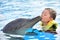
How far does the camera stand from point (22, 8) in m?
4.04

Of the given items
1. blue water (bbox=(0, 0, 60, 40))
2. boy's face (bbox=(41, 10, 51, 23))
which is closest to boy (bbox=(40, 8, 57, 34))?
boy's face (bbox=(41, 10, 51, 23))

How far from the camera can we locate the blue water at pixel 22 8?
3.60 metres

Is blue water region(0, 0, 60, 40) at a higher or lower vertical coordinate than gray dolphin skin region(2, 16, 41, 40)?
higher

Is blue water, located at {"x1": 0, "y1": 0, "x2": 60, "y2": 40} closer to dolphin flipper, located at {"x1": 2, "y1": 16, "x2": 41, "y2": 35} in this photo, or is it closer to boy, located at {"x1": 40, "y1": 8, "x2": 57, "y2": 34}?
dolphin flipper, located at {"x1": 2, "y1": 16, "x2": 41, "y2": 35}

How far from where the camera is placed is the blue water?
3600 mm

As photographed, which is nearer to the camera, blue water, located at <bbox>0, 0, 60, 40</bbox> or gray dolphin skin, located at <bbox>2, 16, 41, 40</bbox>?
gray dolphin skin, located at <bbox>2, 16, 41, 40</bbox>

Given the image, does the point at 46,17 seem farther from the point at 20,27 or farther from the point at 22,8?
the point at 22,8

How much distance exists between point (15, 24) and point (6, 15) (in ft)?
3.79

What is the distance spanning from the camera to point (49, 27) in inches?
95.1

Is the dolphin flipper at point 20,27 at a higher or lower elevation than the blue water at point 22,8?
lower

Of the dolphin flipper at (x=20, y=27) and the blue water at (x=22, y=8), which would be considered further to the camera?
the blue water at (x=22, y=8)

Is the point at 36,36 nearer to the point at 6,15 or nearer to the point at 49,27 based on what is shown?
the point at 49,27

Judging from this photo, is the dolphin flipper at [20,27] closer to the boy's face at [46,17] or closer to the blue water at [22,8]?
the boy's face at [46,17]

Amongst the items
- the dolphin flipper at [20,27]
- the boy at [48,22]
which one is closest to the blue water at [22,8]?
the dolphin flipper at [20,27]
